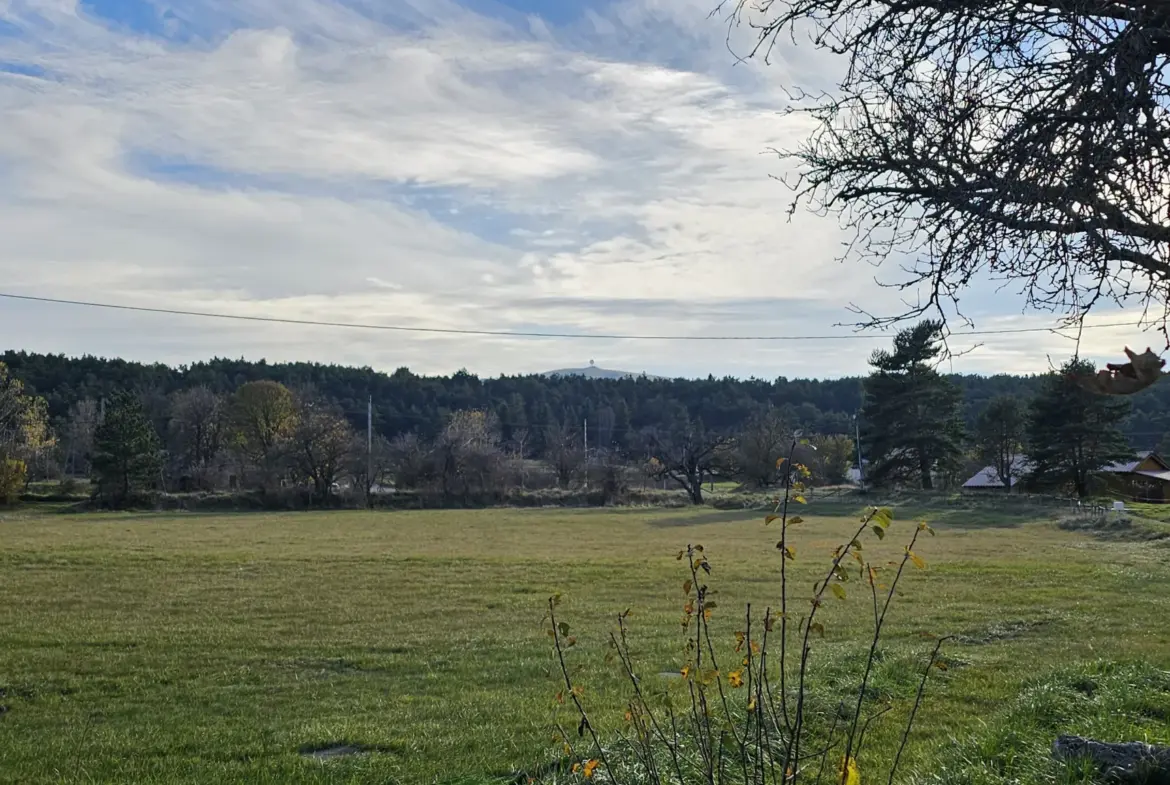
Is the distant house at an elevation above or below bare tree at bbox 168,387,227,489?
below

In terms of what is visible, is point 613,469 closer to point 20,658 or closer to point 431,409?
point 431,409

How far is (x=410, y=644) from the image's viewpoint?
11.7 metres

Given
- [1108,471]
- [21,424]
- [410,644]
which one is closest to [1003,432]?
[1108,471]

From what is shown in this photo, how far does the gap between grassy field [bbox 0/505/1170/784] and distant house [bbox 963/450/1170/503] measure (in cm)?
3070

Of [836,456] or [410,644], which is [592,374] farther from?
[410,644]

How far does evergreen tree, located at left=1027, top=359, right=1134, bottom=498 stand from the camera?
159ft

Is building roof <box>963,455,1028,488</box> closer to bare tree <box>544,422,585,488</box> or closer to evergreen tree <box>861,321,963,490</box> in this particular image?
evergreen tree <box>861,321,963,490</box>

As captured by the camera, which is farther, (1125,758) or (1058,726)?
(1058,726)

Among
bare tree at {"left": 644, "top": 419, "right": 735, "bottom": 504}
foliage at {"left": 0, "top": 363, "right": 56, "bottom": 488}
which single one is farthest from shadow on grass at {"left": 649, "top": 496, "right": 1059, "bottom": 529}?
foliage at {"left": 0, "top": 363, "right": 56, "bottom": 488}

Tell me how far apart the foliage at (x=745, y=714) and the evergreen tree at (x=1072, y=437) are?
47165 mm

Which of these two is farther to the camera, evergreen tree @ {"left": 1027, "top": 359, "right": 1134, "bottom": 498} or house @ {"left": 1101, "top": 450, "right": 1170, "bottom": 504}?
house @ {"left": 1101, "top": 450, "right": 1170, "bottom": 504}

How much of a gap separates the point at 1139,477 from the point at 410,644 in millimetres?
60494

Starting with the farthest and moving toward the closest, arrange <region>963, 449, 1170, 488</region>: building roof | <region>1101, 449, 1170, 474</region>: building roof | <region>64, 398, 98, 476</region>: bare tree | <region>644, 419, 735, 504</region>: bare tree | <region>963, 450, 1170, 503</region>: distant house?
<region>64, 398, 98, 476</region>: bare tree, <region>644, 419, 735, 504</region>: bare tree, <region>963, 449, 1170, 488</region>: building roof, <region>963, 450, 1170, 503</region>: distant house, <region>1101, 449, 1170, 474</region>: building roof

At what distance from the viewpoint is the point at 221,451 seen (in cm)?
Answer: 8144
